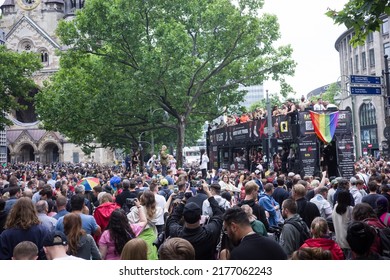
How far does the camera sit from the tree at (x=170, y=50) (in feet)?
86.9

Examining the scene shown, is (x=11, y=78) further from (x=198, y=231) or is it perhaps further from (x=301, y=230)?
(x=198, y=231)

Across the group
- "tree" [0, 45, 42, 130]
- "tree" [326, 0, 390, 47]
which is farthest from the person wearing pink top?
"tree" [0, 45, 42, 130]

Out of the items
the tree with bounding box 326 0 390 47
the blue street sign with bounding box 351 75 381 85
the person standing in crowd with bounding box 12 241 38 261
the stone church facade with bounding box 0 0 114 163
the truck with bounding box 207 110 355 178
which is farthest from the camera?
the stone church facade with bounding box 0 0 114 163

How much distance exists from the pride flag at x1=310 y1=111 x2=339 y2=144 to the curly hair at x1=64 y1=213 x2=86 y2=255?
1322 cm

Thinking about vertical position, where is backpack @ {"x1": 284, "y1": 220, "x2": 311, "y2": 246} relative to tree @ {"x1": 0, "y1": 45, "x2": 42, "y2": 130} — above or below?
below

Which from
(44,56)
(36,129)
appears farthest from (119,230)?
(44,56)

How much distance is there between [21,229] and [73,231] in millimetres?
674

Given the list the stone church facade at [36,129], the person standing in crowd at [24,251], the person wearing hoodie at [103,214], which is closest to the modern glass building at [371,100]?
the stone church facade at [36,129]

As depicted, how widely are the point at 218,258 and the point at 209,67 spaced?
982 inches

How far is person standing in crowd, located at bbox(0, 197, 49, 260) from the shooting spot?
598 cm

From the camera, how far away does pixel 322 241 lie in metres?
5.64

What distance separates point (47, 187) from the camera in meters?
9.80

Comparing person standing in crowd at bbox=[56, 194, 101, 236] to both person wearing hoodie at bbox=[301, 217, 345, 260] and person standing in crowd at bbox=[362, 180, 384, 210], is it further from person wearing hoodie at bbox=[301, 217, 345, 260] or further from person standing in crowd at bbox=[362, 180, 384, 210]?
person standing in crowd at bbox=[362, 180, 384, 210]

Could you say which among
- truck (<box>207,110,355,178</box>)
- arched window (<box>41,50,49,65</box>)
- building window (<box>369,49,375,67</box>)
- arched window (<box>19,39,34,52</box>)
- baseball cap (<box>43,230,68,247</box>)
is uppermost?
arched window (<box>19,39,34,52</box>)
